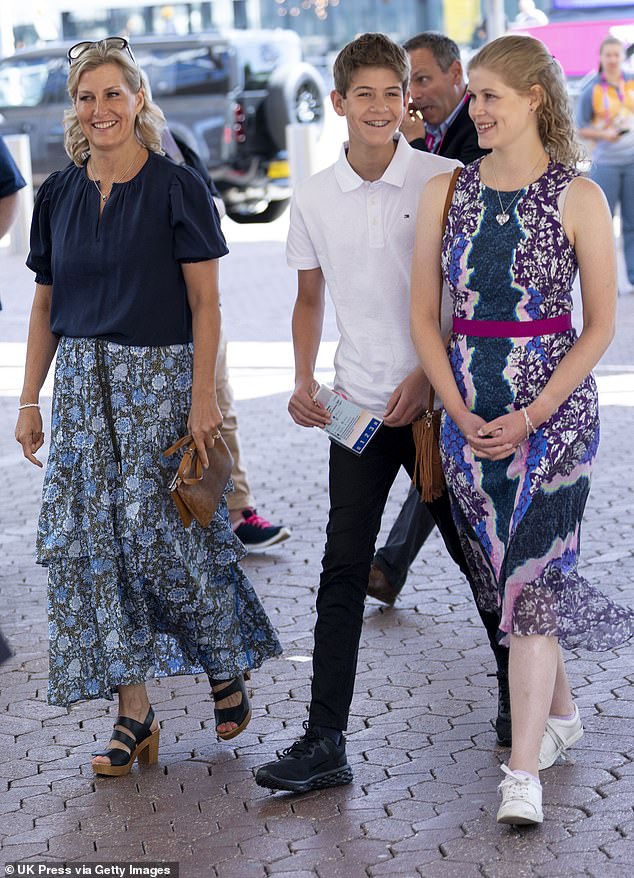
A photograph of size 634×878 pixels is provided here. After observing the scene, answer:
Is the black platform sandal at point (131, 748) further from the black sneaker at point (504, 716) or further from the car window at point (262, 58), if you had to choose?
the car window at point (262, 58)

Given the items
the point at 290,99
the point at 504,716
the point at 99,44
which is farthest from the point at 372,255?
the point at 290,99

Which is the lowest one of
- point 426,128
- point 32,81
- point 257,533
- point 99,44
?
point 257,533

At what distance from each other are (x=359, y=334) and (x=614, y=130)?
9978mm

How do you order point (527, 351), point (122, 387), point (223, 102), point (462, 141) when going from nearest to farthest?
1. point (527, 351)
2. point (122, 387)
3. point (462, 141)
4. point (223, 102)

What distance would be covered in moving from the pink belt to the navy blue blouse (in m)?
0.87

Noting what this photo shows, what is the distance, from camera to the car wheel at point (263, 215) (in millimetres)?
20891

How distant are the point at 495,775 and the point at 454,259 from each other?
1.45 meters

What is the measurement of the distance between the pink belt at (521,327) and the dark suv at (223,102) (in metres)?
16.0

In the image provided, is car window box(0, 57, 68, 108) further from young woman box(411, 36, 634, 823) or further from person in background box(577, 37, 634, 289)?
young woman box(411, 36, 634, 823)

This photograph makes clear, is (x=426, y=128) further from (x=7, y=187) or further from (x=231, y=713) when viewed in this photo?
(x=231, y=713)

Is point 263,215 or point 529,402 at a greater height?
point 529,402

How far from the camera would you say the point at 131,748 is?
4.45 m

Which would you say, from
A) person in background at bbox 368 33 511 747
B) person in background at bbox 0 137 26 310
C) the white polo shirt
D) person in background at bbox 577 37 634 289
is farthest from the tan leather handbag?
person in background at bbox 577 37 634 289

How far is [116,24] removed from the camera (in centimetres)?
3438
